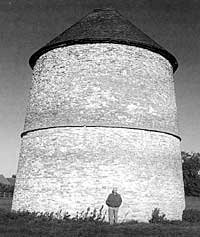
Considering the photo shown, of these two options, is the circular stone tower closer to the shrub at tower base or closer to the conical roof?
the conical roof

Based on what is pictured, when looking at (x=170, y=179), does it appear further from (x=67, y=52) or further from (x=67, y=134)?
(x=67, y=52)

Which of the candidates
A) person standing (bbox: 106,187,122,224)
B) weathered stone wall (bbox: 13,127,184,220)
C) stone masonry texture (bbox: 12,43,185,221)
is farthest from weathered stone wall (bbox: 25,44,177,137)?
person standing (bbox: 106,187,122,224)

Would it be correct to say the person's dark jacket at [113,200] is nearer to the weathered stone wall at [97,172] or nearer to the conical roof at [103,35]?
the weathered stone wall at [97,172]

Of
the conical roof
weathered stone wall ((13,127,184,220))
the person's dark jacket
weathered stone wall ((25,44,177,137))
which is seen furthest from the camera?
the conical roof

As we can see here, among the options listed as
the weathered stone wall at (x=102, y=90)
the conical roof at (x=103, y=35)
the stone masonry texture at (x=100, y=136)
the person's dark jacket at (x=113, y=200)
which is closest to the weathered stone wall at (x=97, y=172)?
the stone masonry texture at (x=100, y=136)

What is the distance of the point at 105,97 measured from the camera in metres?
14.2

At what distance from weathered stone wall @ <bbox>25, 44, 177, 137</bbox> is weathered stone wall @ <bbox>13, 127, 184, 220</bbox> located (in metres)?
0.60

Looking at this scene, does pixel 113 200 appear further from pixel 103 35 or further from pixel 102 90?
pixel 103 35

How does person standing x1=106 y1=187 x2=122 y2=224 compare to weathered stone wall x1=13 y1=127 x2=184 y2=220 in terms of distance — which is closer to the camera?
person standing x1=106 y1=187 x2=122 y2=224

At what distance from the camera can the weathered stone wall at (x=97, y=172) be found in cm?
1309

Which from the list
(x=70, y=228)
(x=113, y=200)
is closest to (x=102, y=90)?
(x=113, y=200)

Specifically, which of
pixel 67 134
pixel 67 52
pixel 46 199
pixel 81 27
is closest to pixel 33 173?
pixel 46 199

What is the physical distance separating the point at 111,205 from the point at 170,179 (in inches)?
139

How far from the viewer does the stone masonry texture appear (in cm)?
1324
